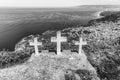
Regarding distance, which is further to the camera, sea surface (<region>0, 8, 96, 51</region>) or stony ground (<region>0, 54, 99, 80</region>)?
sea surface (<region>0, 8, 96, 51</region>)

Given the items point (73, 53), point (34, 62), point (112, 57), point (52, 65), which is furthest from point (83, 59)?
point (34, 62)

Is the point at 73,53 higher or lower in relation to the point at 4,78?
higher

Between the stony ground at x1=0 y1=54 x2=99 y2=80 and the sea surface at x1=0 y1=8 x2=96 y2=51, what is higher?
the sea surface at x1=0 y1=8 x2=96 y2=51

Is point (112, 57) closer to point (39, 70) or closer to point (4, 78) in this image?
point (39, 70)

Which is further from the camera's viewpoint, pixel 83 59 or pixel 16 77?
pixel 83 59

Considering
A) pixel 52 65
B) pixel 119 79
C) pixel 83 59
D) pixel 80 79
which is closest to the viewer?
pixel 80 79

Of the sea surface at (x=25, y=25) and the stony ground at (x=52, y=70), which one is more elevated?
the sea surface at (x=25, y=25)

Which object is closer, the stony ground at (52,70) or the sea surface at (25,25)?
the stony ground at (52,70)

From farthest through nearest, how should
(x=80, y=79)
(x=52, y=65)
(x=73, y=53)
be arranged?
(x=73, y=53), (x=52, y=65), (x=80, y=79)
